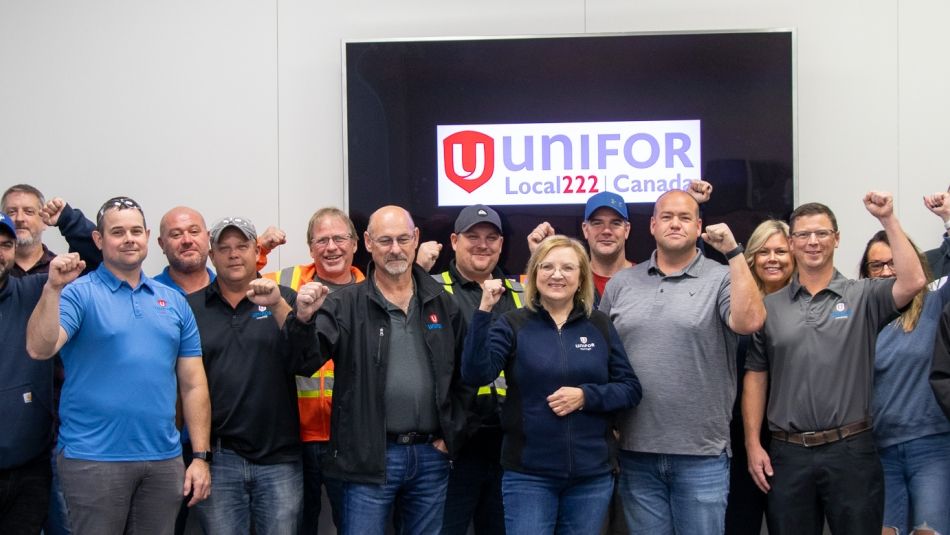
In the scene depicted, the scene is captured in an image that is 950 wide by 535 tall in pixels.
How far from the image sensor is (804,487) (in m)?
3.34

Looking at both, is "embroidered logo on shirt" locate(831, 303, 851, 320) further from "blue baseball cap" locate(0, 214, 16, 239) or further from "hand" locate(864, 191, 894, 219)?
"blue baseball cap" locate(0, 214, 16, 239)

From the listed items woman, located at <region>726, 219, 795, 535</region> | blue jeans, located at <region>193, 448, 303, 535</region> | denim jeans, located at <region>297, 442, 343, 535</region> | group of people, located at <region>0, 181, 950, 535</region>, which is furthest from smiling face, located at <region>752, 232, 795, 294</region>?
blue jeans, located at <region>193, 448, 303, 535</region>

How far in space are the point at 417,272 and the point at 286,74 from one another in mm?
1617

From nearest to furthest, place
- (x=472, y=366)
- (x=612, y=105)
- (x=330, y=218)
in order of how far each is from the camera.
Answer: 1. (x=472, y=366)
2. (x=330, y=218)
3. (x=612, y=105)

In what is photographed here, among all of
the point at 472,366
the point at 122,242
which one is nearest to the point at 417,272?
the point at 472,366

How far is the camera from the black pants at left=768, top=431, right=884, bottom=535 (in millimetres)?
3279

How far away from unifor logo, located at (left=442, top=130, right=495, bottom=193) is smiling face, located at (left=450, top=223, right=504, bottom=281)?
656 mm

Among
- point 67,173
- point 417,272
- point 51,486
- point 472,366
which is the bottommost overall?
point 51,486

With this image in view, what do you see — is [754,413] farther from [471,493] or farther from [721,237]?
[471,493]

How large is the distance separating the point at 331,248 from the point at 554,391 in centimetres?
129

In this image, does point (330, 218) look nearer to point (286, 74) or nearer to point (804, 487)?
point (286, 74)

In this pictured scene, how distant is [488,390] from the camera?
12.2 feet

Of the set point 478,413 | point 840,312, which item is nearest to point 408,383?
point 478,413

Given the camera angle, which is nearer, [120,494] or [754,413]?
[120,494]
